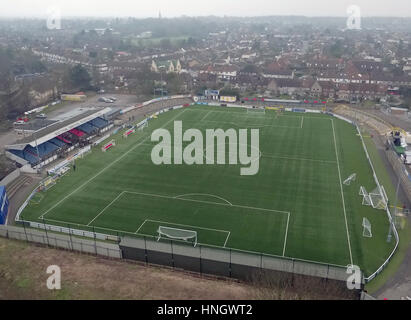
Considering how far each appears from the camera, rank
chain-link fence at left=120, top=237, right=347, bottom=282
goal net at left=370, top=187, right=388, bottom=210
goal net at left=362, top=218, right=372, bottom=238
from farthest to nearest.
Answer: goal net at left=370, top=187, right=388, bottom=210, goal net at left=362, top=218, right=372, bottom=238, chain-link fence at left=120, top=237, right=347, bottom=282

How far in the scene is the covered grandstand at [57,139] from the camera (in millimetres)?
47219

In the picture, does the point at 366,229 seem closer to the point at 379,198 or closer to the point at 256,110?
the point at 379,198

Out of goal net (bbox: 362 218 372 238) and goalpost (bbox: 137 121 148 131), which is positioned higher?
goalpost (bbox: 137 121 148 131)

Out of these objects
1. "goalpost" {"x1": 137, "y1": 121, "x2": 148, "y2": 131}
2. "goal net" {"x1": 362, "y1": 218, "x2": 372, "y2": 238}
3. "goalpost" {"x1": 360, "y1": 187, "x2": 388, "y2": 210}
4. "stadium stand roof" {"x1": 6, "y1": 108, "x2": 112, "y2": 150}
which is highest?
"stadium stand roof" {"x1": 6, "y1": 108, "x2": 112, "y2": 150}

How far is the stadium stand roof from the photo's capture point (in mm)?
47844

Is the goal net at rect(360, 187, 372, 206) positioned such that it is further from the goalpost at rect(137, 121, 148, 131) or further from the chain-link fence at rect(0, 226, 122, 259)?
the goalpost at rect(137, 121, 148, 131)

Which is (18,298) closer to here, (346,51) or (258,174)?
(258,174)

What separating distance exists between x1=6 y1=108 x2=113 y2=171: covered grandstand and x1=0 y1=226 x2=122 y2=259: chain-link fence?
17061 millimetres

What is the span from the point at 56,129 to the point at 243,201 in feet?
106

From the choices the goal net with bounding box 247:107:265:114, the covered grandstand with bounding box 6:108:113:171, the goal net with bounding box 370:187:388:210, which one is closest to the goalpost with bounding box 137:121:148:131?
the covered grandstand with bounding box 6:108:113:171

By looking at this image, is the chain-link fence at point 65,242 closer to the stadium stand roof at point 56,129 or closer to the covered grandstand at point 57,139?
the covered grandstand at point 57,139

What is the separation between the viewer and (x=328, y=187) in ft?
135
